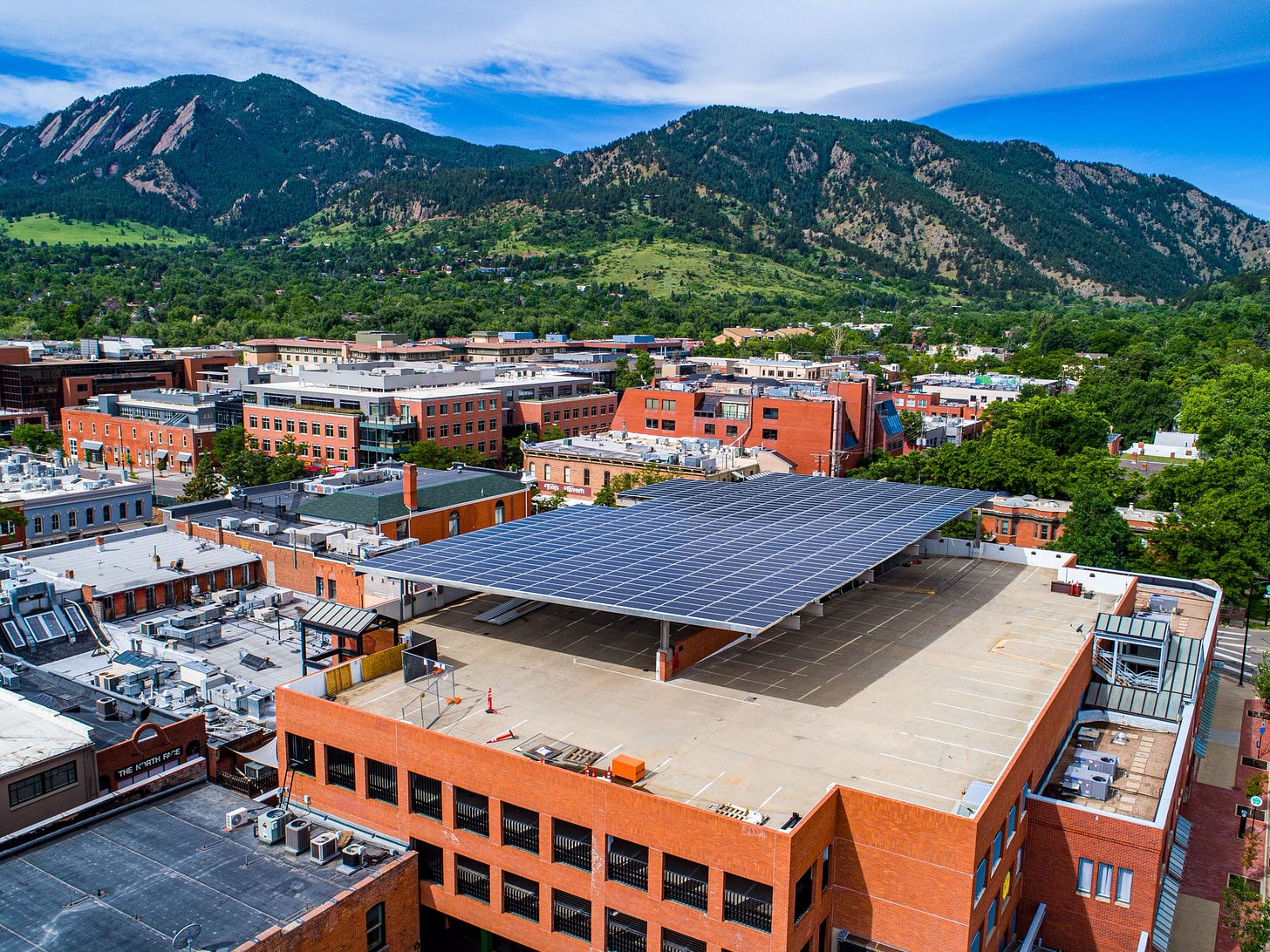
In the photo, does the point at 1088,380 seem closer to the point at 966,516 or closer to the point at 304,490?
the point at 966,516

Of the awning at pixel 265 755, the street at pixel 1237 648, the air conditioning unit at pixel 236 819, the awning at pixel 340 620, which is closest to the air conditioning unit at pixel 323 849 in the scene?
the air conditioning unit at pixel 236 819

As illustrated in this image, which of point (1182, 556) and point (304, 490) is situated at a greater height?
point (304, 490)

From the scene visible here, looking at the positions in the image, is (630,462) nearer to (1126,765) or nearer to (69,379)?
(1126,765)

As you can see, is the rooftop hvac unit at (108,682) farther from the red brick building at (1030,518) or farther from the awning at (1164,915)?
the red brick building at (1030,518)

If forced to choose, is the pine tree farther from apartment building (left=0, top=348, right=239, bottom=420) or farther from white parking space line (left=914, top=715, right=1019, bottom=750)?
white parking space line (left=914, top=715, right=1019, bottom=750)

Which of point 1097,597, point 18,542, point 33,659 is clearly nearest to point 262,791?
point 33,659

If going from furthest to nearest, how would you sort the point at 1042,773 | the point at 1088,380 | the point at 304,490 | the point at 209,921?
the point at 1088,380 → the point at 304,490 → the point at 1042,773 → the point at 209,921

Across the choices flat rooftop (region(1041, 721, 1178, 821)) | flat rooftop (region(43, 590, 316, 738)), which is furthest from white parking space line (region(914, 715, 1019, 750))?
flat rooftop (region(43, 590, 316, 738))
